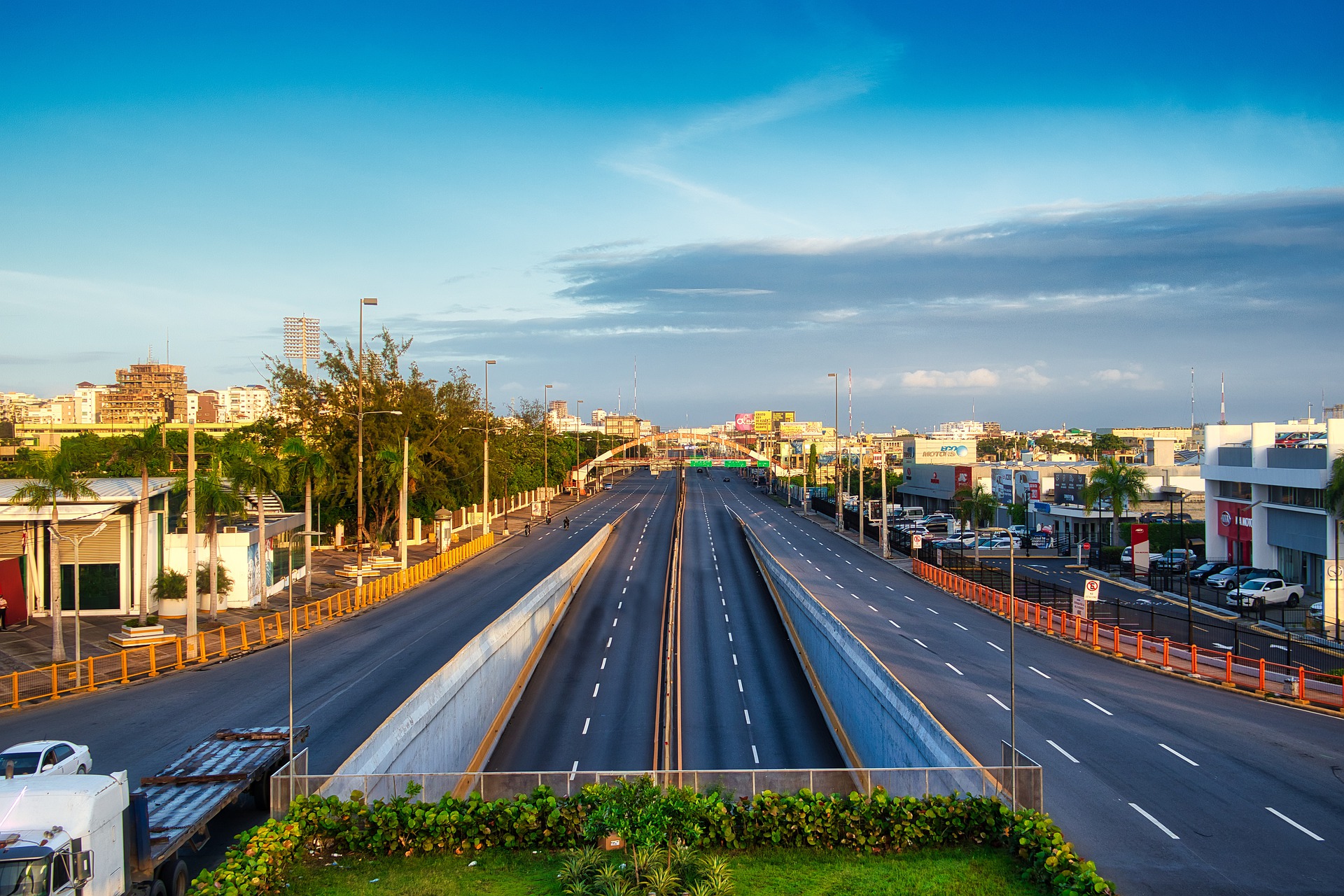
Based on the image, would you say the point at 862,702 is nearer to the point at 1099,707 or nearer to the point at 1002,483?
the point at 1099,707

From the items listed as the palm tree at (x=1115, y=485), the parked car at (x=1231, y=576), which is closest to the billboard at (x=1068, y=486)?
the palm tree at (x=1115, y=485)

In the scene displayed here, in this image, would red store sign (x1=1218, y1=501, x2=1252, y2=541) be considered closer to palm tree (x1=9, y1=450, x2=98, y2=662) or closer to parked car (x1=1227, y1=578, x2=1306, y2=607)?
parked car (x1=1227, y1=578, x2=1306, y2=607)

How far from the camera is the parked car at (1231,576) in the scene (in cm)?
5012

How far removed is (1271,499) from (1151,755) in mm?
41205

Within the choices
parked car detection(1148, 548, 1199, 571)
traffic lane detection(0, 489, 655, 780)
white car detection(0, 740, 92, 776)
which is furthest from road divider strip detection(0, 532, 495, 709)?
parked car detection(1148, 548, 1199, 571)

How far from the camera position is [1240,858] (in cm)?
1498

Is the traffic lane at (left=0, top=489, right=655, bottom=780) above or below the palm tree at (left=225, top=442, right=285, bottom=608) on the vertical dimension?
below

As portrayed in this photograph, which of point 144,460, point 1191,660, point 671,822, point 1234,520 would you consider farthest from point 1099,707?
point 1234,520

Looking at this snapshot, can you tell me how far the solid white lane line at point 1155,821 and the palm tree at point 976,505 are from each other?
194 feet

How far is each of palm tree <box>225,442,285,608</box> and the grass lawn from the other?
1045 inches

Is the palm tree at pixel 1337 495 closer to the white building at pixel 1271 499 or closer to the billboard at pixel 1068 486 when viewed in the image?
the white building at pixel 1271 499

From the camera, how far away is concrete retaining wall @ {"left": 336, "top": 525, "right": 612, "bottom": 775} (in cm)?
1884

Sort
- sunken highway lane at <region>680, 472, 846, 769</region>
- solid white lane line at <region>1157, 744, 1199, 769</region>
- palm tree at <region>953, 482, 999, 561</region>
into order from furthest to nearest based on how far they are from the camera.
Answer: palm tree at <region>953, 482, 999, 561</region> < sunken highway lane at <region>680, 472, 846, 769</region> < solid white lane line at <region>1157, 744, 1199, 769</region>

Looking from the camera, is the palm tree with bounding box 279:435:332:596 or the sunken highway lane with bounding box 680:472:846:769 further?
the palm tree with bounding box 279:435:332:596
